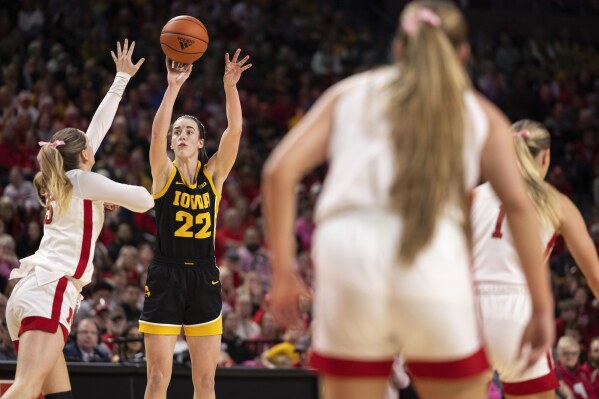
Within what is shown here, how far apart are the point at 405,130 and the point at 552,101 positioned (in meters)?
14.8

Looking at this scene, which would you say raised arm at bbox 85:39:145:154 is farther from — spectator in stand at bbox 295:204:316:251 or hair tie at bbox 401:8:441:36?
spectator in stand at bbox 295:204:316:251

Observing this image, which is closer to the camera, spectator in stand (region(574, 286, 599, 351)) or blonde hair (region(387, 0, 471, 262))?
blonde hair (region(387, 0, 471, 262))

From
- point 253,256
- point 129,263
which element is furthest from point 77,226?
point 253,256

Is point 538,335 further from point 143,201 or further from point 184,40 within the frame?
point 184,40

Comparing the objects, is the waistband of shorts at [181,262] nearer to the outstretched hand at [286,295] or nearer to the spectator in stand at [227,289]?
the outstretched hand at [286,295]

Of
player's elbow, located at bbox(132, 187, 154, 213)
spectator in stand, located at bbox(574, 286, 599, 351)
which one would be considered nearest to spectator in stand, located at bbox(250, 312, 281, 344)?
spectator in stand, located at bbox(574, 286, 599, 351)

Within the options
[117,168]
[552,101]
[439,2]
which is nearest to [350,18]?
[552,101]

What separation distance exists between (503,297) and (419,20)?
1.91 metres

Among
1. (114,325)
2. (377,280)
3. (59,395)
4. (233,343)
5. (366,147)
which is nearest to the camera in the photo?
(377,280)

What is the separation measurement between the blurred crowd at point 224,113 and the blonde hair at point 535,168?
409cm

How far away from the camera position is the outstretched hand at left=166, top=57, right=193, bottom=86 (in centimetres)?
620

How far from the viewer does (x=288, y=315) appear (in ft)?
9.86

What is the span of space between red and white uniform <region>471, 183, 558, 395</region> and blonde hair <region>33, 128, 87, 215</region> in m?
2.17

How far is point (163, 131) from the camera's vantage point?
610 centimetres
